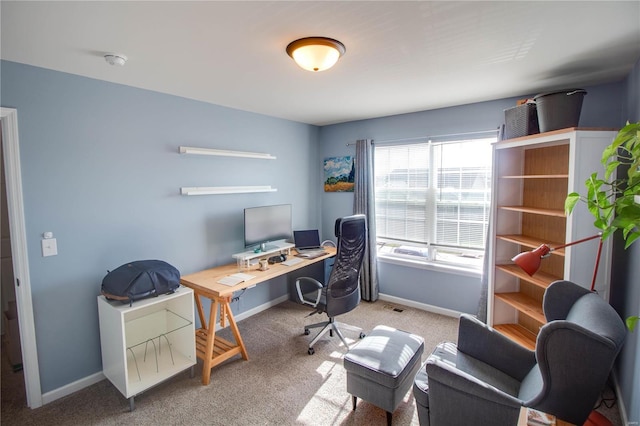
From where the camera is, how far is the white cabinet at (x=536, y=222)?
6.99 feet

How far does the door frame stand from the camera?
2.07 meters

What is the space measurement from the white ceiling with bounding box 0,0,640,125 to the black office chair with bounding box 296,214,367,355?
1.24 m

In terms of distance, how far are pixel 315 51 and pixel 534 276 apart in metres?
2.46

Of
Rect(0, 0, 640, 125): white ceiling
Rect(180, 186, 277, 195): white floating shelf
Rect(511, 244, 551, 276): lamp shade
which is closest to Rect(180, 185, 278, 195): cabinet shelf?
Rect(180, 186, 277, 195): white floating shelf

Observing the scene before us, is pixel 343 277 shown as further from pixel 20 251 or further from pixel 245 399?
pixel 20 251

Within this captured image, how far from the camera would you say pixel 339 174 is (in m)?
4.41

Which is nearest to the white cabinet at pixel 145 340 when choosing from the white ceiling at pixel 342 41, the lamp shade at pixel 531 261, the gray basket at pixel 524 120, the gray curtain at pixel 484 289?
the white ceiling at pixel 342 41

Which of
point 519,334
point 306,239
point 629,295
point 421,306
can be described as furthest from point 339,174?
point 629,295

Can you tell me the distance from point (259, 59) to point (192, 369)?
2461mm

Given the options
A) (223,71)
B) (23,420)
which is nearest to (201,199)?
(223,71)

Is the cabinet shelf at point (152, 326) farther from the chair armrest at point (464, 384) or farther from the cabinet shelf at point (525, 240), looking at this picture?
the cabinet shelf at point (525, 240)

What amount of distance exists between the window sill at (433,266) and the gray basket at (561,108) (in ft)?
5.64

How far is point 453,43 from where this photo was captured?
1.85 m

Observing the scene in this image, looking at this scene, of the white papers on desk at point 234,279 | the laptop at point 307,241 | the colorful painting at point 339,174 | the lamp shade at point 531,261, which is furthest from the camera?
the colorful painting at point 339,174
